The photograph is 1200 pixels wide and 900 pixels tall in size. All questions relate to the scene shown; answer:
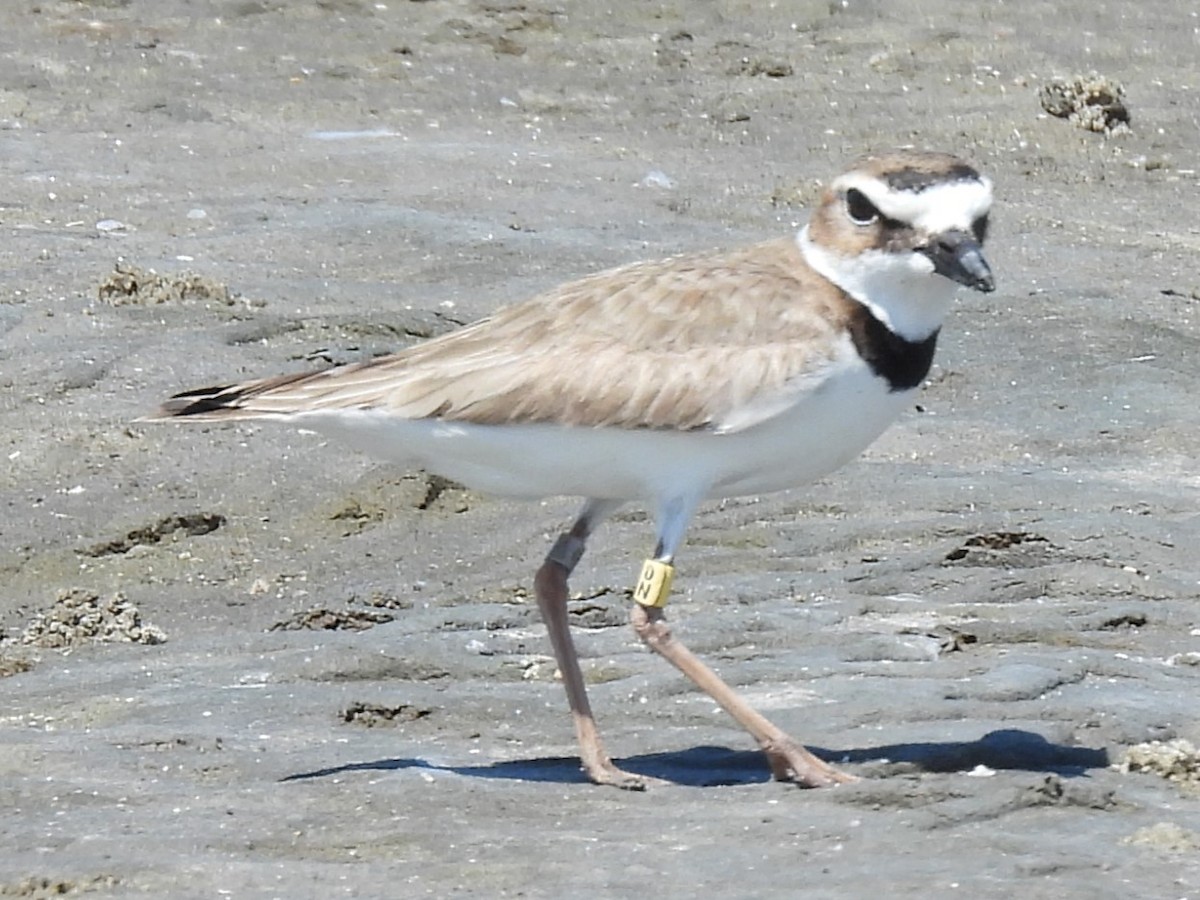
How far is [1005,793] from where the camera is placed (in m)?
4.64

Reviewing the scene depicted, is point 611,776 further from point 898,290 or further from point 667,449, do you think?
point 898,290

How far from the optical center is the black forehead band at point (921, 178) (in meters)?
5.13

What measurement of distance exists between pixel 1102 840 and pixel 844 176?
5.61 ft

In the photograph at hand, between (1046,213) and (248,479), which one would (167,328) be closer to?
(248,479)

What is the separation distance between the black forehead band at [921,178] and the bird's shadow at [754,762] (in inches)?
49.0

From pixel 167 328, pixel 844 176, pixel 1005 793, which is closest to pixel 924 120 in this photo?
pixel 167 328

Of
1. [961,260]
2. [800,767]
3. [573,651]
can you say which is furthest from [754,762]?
[961,260]

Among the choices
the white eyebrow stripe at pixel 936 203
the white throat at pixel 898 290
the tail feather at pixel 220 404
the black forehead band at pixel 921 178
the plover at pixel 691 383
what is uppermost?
the black forehead band at pixel 921 178

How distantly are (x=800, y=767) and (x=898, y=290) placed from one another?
109cm

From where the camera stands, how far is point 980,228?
5168 millimetres

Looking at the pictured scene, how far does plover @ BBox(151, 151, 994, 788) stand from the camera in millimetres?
5133

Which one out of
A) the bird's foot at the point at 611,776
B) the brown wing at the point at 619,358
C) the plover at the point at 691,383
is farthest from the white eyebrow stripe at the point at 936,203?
the bird's foot at the point at 611,776

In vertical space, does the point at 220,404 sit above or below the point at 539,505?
above

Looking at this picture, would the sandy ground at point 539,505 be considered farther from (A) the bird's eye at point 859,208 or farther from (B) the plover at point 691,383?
(A) the bird's eye at point 859,208
